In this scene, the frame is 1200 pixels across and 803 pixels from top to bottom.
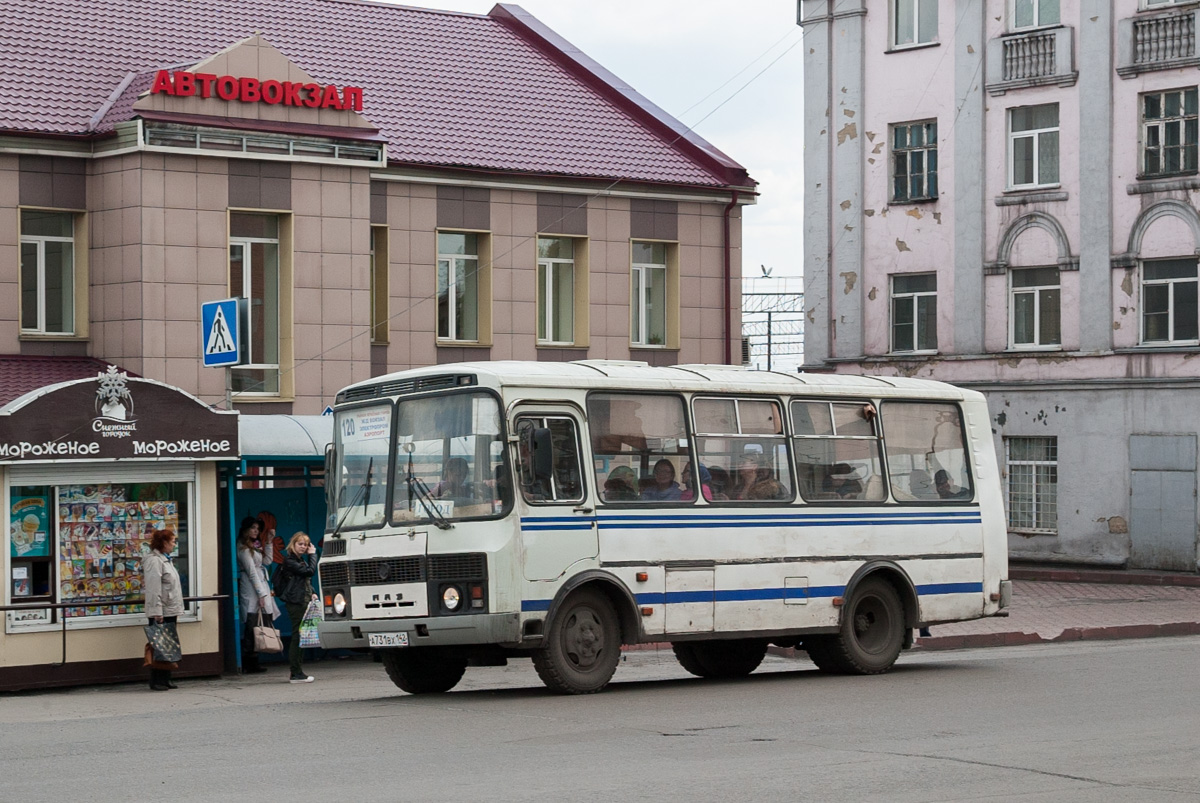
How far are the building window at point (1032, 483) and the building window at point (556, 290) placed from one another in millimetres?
13206

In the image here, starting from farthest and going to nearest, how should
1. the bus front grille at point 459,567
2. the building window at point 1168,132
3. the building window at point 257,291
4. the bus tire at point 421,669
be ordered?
the building window at point 1168,132, the building window at point 257,291, the bus tire at point 421,669, the bus front grille at point 459,567

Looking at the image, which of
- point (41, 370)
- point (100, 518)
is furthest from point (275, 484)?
point (100, 518)

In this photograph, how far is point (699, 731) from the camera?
1261 centimetres

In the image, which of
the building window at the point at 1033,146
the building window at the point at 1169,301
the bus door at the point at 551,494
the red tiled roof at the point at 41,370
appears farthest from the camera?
the building window at the point at 1033,146

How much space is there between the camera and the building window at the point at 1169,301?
113ft

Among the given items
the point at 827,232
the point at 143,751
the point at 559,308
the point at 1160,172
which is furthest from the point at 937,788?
the point at 827,232

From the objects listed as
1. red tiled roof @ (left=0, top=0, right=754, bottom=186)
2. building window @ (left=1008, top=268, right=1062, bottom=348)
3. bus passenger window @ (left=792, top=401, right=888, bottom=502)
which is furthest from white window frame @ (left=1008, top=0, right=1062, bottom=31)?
bus passenger window @ (left=792, top=401, right=888, bottom=502)

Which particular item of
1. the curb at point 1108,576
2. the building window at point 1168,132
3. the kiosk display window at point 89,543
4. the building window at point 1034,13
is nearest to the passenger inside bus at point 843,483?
the kiosk display window at point 89,543

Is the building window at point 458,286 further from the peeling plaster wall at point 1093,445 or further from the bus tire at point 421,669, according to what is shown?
the peeling plaster wall at point 1093,445

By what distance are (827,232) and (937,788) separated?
101 ft

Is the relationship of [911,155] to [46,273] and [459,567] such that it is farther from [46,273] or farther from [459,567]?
[459,567]

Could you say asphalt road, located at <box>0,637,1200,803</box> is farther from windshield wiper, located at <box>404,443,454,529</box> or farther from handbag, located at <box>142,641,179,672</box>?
windshield wiper, located at <box>404,443,454,529</box>

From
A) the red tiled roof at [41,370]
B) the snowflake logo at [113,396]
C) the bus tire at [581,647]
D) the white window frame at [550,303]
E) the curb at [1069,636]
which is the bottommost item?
the curb at [1069,636]

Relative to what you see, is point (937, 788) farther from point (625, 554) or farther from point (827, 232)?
point (827, 232)
